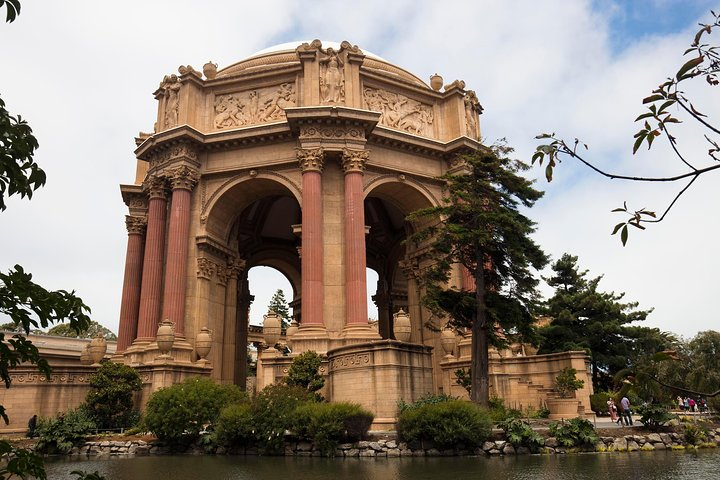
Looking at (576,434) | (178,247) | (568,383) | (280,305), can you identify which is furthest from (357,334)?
(280,305)

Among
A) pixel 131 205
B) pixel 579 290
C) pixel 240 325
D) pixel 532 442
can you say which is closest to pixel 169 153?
pixel 131 205

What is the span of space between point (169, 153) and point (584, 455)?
909 inches

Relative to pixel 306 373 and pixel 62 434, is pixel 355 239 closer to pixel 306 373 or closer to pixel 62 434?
pixel 306 373

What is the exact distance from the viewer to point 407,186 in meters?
29.1

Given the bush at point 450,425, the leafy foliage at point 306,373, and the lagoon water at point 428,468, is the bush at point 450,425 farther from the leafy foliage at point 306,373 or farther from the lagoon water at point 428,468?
the leafy foliage at point 306,373

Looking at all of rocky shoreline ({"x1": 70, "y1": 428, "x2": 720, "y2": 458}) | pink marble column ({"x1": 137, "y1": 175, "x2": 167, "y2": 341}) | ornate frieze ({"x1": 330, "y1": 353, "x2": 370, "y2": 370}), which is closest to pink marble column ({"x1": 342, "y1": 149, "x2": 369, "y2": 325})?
ornate frieze ({"x1": 330, "y1": 353, "x2": 370, "y2": 370})

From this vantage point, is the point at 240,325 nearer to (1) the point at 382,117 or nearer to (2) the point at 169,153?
(2) the point at 169,153

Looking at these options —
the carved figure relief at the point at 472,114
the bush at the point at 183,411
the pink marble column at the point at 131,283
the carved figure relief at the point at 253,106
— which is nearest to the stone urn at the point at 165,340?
the bush at the point at 183,411

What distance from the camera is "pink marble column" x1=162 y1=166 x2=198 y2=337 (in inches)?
1025

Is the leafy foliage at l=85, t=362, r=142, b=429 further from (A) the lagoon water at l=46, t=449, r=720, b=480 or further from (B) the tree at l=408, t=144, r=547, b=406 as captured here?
(B) the tree at l=408, t=144, r=547, b=406

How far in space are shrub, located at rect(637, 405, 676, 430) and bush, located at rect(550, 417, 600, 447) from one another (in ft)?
7.40

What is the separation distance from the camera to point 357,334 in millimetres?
23359

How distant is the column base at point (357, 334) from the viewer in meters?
23.2

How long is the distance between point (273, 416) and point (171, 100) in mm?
19907
